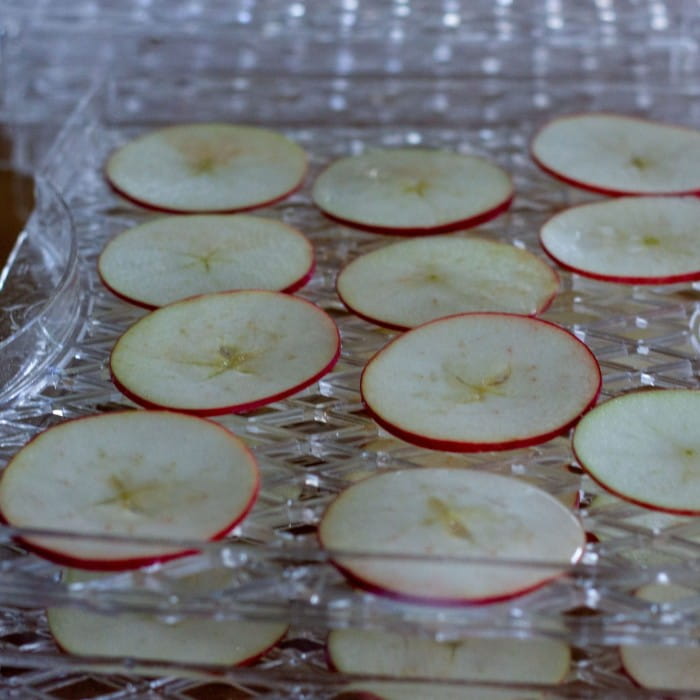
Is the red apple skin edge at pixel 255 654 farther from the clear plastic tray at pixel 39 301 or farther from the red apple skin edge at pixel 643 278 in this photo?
the red apple skin edge at pixel 643 278

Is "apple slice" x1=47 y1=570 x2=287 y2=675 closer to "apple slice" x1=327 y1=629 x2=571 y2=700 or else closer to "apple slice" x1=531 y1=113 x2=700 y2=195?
"apple slice" x1=327 y1=629 x2=571 y2=700

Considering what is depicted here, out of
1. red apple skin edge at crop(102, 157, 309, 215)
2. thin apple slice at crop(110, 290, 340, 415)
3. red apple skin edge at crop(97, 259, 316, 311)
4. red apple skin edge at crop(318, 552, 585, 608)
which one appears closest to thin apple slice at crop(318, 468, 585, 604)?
red apple skin edge at crop(318, 552, 585, 608)

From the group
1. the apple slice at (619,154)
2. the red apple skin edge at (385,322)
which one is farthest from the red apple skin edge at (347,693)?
the apple slice at (619,154)

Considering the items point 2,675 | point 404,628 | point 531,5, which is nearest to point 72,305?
point 2,675

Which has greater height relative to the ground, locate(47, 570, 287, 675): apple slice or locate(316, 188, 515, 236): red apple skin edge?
locate(316, 188, 515, 236): red apple skin edge

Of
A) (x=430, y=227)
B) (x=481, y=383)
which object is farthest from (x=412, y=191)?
(x=481, y=383)

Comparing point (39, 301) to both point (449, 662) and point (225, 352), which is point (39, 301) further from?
point (449, 662)

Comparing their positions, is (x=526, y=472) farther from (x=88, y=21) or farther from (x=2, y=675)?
(x=88, y=21)
